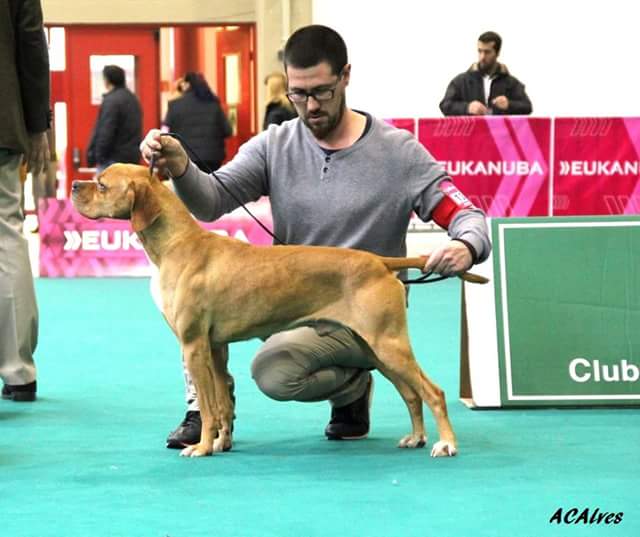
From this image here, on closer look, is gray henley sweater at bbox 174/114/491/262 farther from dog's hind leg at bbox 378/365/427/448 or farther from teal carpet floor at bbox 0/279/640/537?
teal carpet floor at bbox 0/279/640/537

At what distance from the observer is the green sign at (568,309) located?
5.29 meters

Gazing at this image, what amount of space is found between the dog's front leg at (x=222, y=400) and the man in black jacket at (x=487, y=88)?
7.84 metres

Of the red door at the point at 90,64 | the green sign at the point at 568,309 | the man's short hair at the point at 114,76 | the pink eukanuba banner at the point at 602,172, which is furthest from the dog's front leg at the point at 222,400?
the red door at the point at 90,64

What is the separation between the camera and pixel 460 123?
10.9 meters

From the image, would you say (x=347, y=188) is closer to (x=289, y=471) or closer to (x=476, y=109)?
(x=289, y=471)

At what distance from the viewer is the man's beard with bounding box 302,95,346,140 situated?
4480mm

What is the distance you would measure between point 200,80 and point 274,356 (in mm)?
8830

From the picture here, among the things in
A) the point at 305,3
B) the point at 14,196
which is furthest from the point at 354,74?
the point at 14,196

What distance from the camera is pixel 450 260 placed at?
4191 mm

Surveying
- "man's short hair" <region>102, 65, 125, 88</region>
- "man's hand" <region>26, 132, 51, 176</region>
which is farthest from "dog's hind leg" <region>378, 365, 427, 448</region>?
"man's short hair" <region>102, 65, 125, 88</region>

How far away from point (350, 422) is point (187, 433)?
22.7 inches

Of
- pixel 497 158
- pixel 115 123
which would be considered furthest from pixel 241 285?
pixel 115 123

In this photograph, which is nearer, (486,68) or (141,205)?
(141,205)

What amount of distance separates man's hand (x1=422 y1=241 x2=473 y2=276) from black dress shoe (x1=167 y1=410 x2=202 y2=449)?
968 mm
